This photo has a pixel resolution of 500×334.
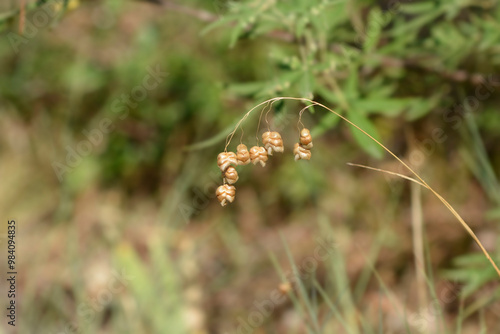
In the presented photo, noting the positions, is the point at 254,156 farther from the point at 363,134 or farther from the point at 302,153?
the point at 363,134

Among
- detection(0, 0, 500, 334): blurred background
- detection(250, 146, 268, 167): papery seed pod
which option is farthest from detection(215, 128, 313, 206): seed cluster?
detection(0, 0, 500, 334): blurred background

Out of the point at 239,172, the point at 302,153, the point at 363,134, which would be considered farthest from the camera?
the point at 239,172

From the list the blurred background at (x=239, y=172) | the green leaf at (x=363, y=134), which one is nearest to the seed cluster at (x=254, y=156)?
the green leaf at (x=363, y=134)

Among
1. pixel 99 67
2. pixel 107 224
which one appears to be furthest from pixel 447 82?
pixel 99 67

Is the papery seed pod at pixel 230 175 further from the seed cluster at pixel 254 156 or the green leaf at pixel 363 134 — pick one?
the green leaf at pixel 363 134

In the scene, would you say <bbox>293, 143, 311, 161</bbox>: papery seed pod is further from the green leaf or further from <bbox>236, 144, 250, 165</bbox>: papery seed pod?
the green leaf

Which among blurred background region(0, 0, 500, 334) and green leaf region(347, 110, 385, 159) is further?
blurred background region(0, 0, 500, 334)

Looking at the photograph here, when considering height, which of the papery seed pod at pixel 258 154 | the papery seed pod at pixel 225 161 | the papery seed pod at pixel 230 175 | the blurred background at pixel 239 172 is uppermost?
the papery seed pod at pixel 258 154

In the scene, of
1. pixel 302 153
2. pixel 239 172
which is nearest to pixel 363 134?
pixel 302 153
